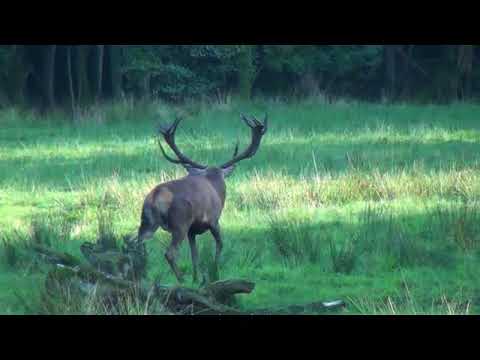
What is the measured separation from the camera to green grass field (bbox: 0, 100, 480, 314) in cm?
959

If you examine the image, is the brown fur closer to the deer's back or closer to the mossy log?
the deer's back

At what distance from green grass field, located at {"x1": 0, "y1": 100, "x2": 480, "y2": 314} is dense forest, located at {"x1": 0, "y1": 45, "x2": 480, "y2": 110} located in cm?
1281

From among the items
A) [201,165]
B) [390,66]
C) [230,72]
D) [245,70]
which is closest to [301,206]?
[201,165]

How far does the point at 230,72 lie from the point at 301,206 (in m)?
31.9

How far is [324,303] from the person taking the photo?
8.47 meters

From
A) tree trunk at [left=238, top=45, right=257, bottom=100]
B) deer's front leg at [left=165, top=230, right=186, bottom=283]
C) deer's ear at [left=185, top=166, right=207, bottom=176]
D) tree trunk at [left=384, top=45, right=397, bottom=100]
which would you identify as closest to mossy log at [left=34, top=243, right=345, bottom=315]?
deer's front leg at [left=165, top=230, right=186, bottom=283]

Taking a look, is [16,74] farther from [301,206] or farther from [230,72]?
[301,206]

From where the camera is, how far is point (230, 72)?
44.6 meters

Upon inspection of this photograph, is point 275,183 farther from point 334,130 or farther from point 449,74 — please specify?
point 449,74

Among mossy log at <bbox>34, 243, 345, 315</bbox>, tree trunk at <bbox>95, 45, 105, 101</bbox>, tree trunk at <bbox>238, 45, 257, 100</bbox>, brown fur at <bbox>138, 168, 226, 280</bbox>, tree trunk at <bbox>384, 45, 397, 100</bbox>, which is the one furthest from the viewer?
tree trunk at <bbox>384, 45, 397, 100</bbox>

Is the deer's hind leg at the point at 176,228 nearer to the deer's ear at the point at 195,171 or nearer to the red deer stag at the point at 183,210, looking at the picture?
the red deer stag at the point at 183,210

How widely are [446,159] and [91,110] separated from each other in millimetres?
12500
